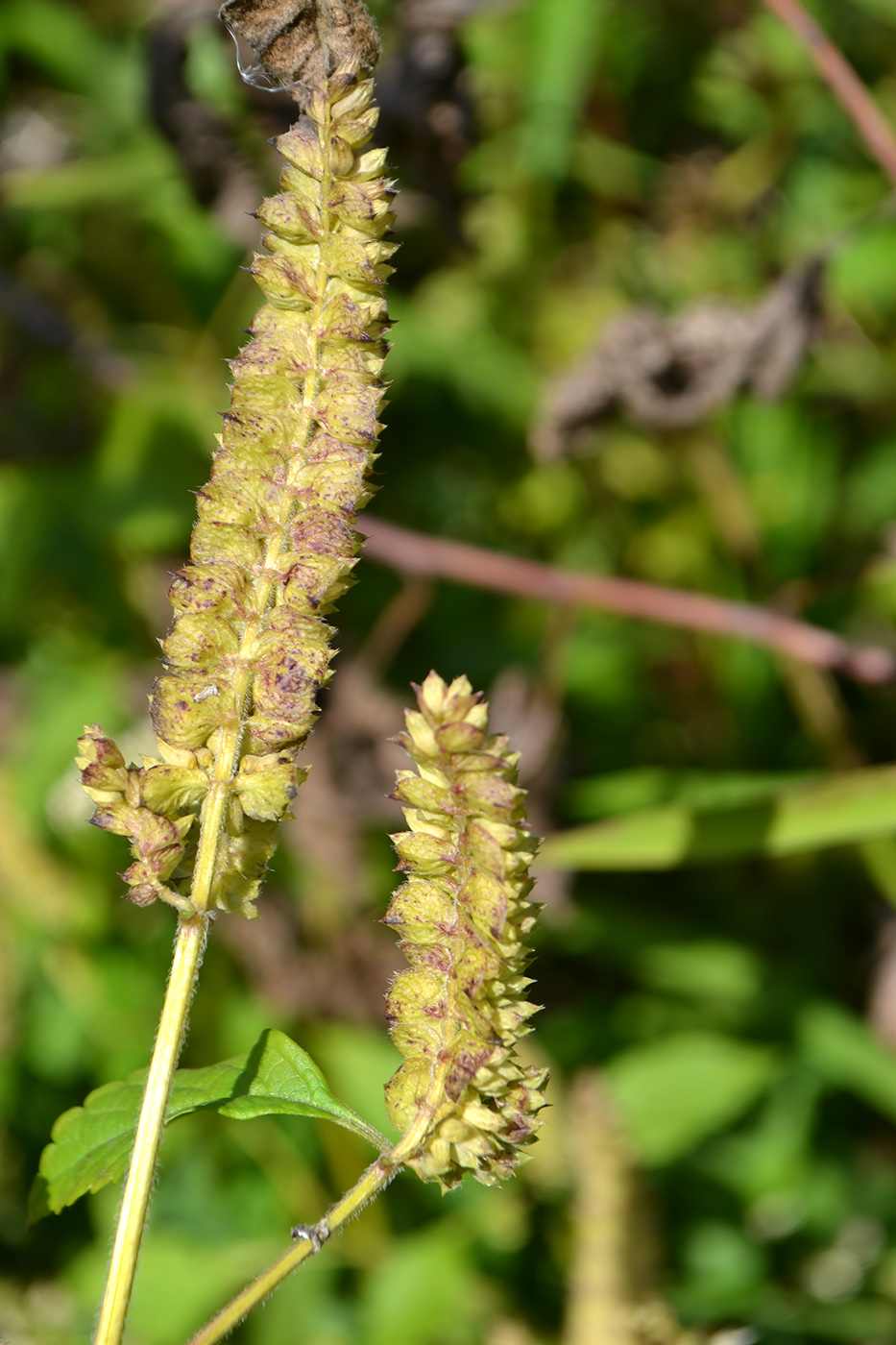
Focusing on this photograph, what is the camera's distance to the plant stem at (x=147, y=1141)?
736 millimetres

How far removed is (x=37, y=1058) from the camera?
219 centimetres

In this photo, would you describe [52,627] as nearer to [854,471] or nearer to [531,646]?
[531,646]

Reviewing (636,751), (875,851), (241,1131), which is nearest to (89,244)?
(636,751)

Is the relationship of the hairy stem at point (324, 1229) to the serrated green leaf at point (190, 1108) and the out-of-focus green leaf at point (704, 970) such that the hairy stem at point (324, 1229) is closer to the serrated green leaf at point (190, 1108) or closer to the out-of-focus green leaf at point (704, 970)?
the serrated green leaf at point (190, 1108)

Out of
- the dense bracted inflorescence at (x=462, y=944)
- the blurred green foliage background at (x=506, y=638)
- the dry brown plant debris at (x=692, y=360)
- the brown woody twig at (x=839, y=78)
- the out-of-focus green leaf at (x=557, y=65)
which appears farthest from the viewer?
the out-of-focus green leaf at (x=557, y=65)

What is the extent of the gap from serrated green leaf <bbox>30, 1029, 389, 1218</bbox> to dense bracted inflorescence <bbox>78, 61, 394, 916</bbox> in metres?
0.14

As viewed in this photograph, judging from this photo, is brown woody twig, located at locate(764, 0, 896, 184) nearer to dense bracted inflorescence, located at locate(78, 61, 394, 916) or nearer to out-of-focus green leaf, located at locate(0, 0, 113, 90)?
dense bracted inflorescence, located at locate(78, 61, 394, 916)

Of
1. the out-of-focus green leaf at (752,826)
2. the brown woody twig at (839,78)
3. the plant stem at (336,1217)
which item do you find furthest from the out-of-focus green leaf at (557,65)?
the plant stem at (336,1217)

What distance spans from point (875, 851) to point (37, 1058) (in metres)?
1.52

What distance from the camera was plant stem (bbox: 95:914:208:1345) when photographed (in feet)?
2.41

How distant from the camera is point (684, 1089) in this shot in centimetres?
191

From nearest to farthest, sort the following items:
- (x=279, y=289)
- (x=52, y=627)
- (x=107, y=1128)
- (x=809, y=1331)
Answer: (x=279, y=289) < (x=107, y=1128) < (x=809, y=1331) < (x=52, y=627)

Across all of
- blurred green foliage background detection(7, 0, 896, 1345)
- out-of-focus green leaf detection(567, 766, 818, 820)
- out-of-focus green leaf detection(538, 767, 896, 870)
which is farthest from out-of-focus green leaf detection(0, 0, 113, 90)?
out-of-focus green leaf detection(538, 767, 896, 870)

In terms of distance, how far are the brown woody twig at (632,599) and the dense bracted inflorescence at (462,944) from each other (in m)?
1.04
